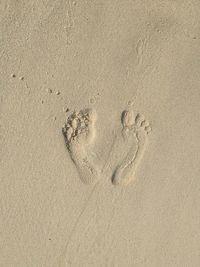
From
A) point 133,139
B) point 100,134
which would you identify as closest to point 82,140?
point 100,134

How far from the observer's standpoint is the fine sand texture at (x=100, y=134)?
1.78 m

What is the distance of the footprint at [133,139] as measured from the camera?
69.6 inches

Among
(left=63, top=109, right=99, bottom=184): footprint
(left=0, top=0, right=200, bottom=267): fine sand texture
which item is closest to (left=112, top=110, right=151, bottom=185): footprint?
(left=0, top=0, right=200, bottom=267): fine sand texture

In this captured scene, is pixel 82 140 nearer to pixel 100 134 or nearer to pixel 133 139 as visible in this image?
pixel 100 134

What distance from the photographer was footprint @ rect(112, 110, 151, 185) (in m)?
1.77

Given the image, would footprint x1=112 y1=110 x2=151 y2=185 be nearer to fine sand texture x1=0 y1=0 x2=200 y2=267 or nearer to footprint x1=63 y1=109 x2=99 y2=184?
fine sand texture x1=0 y1=0 x2=200 y2=267

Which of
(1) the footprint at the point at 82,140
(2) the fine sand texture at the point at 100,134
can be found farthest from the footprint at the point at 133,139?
(1) the footprint at the point at 82,140

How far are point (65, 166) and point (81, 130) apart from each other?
0.18 m

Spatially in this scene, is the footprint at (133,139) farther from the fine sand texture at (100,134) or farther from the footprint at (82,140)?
the footprint at (82,140)

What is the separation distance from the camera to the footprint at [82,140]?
176cm

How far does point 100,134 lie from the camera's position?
1784 mm

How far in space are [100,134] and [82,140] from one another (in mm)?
86

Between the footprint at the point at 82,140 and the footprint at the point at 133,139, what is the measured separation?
106 mm

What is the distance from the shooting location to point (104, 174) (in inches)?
70.1
